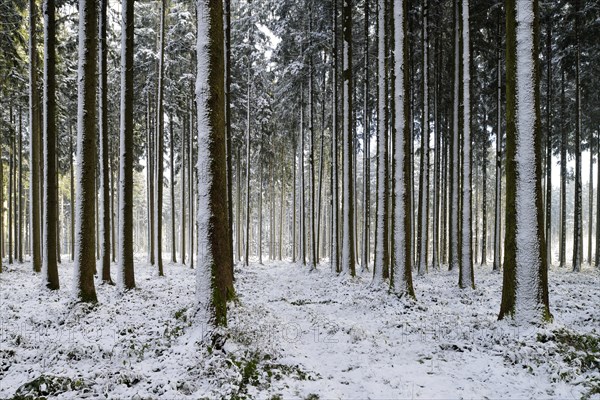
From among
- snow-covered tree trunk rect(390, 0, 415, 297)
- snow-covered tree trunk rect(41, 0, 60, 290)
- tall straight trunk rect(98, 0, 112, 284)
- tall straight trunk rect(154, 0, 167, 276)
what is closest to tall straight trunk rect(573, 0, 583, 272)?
snow-covered tree trunk rect(390, 0, 415, 297)

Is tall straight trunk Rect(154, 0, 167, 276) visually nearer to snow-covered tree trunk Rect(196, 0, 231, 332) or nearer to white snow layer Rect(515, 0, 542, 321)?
snow-covered tree trunk Rect(196, 0, 231, 332)

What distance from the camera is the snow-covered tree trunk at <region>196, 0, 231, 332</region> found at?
5875mm

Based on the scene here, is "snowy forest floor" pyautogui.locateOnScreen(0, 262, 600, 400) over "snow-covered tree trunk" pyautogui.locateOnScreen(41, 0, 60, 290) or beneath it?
beneath

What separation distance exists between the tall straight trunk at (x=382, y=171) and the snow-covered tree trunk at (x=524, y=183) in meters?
4.85

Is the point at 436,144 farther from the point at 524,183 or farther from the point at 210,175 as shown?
the point at 210,175

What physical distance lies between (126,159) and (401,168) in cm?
809

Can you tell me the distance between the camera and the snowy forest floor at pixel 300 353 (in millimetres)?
4434

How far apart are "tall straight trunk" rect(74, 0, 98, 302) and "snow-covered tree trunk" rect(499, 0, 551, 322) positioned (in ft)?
29.5

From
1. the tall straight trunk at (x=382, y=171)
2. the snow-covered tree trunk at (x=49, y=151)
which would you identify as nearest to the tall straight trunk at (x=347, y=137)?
the tall straight trunk at (x=382, y=171)

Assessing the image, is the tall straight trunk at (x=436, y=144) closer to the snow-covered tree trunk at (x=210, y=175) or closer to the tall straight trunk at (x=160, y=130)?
the tall straight trunk at (x=160, y=130)

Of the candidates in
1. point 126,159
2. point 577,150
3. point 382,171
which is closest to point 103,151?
point 126,159

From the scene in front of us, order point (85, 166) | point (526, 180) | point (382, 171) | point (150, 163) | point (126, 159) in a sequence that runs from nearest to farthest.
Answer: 1. point (526, 180)
2. point (85, 166)
3. point (126, 159)
4. point (382, 171)
5. point (150, 163)

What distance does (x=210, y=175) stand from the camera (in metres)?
5.96

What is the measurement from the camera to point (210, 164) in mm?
Result: 5965
